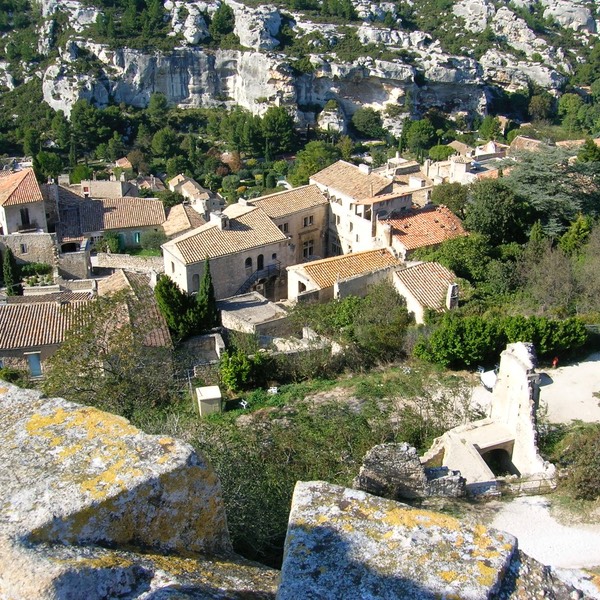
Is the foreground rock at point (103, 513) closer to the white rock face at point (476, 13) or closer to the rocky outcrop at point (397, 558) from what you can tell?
the rocky outcrop at point (397, 558)

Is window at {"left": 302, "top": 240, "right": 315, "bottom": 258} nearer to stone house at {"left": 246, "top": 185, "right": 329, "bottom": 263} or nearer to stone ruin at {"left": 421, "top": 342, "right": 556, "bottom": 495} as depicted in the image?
stone house at {"left": 246, "top": 185, "right": 329, "bottom": 263}

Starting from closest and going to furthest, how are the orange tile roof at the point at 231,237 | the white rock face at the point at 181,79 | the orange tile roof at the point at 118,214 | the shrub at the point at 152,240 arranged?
the orange tile roof at the point at 231,237 → the shrub at the point at 152,240 → the orange tile roof at the point at 118,214 → the white rock face at the point at 181,79

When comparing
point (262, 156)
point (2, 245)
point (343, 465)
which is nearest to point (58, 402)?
point (343, 465)

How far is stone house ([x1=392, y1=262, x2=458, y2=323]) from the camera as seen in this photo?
25.4 meters

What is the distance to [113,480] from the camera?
4.46 m

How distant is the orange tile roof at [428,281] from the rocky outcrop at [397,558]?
2123 centimetres

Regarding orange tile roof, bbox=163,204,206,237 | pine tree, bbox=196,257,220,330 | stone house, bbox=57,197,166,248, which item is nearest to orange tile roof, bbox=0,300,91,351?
pine tree, bbox=196,257,220,330

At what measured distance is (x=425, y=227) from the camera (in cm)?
3188

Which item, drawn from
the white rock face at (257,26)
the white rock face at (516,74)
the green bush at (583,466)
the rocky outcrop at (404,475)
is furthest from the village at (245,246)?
the white rock face at (516,74)

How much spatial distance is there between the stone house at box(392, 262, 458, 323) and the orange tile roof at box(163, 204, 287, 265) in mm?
7529

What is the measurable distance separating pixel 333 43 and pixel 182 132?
28.9 m

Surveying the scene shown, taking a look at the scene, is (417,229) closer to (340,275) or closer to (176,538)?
(340,275)

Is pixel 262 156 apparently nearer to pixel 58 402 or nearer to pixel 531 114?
pixel 531 114

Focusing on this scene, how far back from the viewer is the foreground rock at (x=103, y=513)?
12.6 ft
